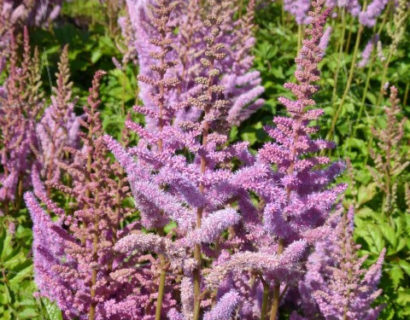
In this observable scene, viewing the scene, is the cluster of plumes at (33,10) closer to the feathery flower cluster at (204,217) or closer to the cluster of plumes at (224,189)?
the feathery flower cluster at (204,217)

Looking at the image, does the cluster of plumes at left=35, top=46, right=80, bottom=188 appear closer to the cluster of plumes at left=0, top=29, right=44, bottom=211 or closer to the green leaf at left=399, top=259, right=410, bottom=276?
the cluster of plumes at left=0, top=29, right=44, bottom=211

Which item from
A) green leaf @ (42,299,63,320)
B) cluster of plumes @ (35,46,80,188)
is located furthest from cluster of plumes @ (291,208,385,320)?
cluster of plumes @ (35,46,80,188)

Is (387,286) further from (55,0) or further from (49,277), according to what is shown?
(55,0)

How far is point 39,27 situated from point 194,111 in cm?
377

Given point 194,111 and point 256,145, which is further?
point 256,145

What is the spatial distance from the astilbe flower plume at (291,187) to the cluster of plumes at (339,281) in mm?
164

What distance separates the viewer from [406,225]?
134 inches

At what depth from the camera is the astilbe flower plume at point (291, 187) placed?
1.65m

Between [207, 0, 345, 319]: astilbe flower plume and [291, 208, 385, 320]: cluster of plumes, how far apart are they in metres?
0.16

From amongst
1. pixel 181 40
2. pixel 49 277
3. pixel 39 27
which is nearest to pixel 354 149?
pixel 181 40

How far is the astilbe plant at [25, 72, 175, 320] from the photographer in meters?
1.81

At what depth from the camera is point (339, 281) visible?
2006 mm

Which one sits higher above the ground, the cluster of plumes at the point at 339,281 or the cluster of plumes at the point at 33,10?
the cluster of plumes at the point at 33,10

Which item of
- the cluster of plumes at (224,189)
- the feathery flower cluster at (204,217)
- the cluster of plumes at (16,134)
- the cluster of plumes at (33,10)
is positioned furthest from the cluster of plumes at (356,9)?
the cluster of plumes at (33,10)
